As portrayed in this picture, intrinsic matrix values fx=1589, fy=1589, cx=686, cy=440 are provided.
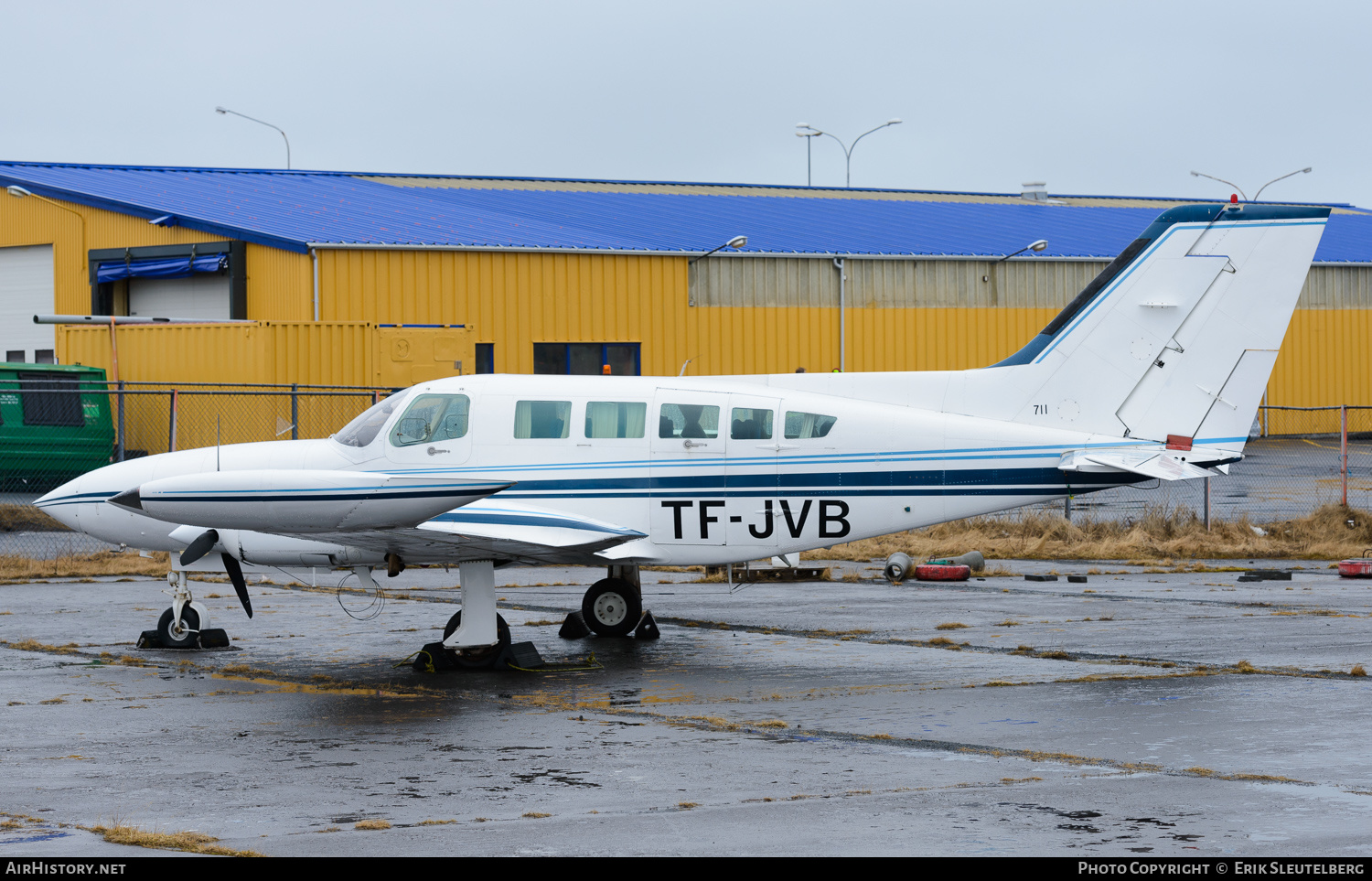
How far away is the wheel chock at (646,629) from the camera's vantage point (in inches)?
572

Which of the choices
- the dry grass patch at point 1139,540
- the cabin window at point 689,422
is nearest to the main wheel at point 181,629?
the cabin window at point 689,422

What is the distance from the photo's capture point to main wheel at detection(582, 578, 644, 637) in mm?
14523

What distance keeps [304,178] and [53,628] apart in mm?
30160

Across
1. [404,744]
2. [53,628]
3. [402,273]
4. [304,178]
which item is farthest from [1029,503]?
[304,178]

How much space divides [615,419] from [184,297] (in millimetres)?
25949

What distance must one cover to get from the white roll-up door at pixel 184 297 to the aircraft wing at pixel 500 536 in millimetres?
23591

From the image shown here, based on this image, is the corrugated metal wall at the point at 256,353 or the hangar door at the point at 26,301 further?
the hangar door at the point at 26,301

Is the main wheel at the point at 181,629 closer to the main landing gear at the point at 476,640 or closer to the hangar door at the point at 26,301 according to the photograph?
the main landing gear at the point at 476,640

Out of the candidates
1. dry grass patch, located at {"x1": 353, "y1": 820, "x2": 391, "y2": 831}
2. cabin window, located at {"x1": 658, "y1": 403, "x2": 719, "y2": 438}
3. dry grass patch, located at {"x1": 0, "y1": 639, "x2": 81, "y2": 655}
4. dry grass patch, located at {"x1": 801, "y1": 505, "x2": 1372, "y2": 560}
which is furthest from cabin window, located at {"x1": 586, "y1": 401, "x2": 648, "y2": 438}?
dry grass patch, located at {"x1": 801, "y1": 505, "x2": 1372, "y2": 560}

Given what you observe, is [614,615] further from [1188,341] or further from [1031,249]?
[1031,249]

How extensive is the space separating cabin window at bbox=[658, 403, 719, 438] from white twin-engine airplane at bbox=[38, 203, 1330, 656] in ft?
0.05

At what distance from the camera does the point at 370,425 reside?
1335cm

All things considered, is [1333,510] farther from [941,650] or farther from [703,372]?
[703,372]

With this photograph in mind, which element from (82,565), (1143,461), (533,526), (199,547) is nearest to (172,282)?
(82,565)
